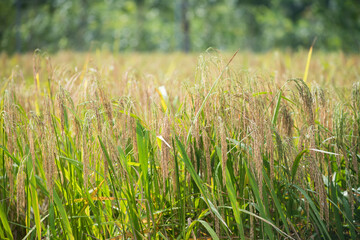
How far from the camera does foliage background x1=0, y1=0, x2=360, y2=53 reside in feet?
39.3

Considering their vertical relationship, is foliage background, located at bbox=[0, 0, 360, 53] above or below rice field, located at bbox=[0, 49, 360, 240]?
above

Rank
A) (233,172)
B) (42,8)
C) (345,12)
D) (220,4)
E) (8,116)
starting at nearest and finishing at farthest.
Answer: (8,116) < (233,172) < (345,12) < (42,8) < (220,4)

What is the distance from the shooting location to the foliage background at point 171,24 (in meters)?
12.0

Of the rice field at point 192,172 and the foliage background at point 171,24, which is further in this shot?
the foliage background at point 171,24

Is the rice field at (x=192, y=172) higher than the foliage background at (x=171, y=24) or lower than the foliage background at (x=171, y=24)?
lower

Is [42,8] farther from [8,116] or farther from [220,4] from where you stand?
[8,116]

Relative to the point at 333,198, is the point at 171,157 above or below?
above

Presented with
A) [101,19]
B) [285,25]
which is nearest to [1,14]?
[101,19]

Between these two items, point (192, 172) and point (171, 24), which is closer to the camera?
point (192, 172)

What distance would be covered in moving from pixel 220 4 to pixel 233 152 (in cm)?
1966

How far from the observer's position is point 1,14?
13.8 meters

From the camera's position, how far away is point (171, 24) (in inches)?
1042

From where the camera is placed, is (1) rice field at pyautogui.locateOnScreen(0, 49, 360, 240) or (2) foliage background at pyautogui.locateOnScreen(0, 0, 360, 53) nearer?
(1) rice field at pyautogui.locateOnScreen(0, 49, 360, 240)

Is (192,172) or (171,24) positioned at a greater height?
(171,24)
